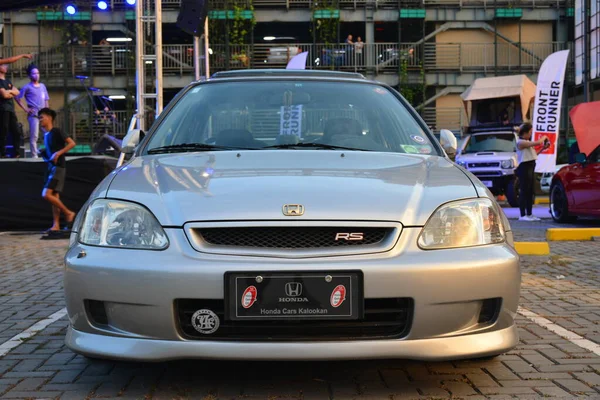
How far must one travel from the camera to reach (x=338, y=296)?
3033 mm

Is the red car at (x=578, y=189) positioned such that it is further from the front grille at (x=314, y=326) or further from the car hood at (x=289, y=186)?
the front grille at (x=314, y=326)

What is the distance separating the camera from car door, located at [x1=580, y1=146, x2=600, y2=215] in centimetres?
1170

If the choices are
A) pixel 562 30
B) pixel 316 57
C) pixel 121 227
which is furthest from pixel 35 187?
pixel 562 30

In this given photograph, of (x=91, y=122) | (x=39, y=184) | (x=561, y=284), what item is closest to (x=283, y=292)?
(x=561, y=284)

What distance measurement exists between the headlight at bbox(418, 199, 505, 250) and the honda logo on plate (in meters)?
0.52

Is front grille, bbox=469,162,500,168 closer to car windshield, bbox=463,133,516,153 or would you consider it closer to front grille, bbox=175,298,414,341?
car windshield, bbox=463,133,516,153

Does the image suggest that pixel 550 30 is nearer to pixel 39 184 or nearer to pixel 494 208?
pixel 39 184

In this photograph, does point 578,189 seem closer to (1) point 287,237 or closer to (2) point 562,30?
(1) point 287,237

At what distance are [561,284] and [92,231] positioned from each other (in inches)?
174

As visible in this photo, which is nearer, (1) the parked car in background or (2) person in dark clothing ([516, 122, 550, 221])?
(2) person in dark clothing ([516, 122, 550, 221])

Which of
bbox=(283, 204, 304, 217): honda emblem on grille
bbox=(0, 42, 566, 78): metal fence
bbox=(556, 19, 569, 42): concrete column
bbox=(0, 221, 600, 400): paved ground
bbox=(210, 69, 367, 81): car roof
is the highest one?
bbox=(556, 19, 569, 42): concrete column

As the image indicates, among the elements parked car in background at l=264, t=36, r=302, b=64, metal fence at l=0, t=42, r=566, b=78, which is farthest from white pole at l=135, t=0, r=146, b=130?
parked car in background at l=264, t=36, r=302, b=64

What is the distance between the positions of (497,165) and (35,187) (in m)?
10.0

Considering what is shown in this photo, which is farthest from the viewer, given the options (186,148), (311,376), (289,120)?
(289,120)
